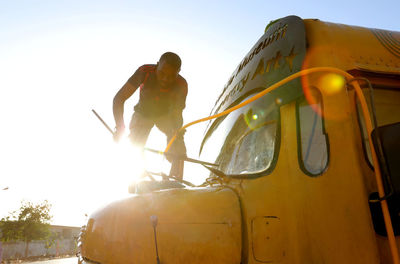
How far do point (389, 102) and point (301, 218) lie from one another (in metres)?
1.08

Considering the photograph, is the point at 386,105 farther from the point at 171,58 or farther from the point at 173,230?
the point at 171,58

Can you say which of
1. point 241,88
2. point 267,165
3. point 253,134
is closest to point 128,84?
point 241,88

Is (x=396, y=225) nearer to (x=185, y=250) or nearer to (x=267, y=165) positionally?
(x=267, y=165)

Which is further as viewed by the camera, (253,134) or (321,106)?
(253,134)

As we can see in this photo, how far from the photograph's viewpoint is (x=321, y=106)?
1.69m

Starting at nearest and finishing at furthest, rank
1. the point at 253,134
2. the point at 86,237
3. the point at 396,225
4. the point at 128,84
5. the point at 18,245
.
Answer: the point at 396,225 → the point at 86,237 → the point at 253,134 → the point at 128,84 → the point at 18,245

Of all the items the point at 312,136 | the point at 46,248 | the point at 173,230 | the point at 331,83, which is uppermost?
the point at 331,83

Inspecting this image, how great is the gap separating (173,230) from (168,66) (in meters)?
1.86

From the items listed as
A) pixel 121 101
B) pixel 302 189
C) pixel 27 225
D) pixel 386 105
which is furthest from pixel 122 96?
pixel 27 225

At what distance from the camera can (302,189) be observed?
1.50m

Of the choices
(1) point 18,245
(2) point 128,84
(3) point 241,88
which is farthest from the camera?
(1) point 18,245

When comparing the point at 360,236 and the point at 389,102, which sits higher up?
the point at 389,102

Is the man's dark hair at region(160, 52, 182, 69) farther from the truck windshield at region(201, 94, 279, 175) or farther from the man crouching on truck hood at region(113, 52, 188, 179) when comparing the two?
the truck windshield at region(201, 94, 279, 175)

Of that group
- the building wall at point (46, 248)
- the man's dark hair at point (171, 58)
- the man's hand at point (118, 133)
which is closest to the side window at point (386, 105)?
the man's dark hair at point (171, 58)
